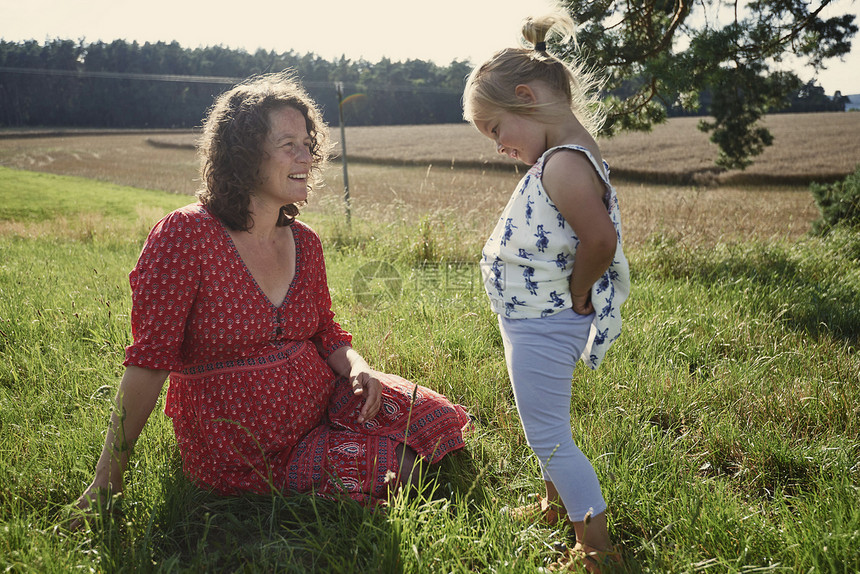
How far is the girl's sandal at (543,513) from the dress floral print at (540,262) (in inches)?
21.1

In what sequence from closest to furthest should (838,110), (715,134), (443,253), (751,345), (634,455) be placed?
(634,455), (751,345), (443,253), (715,134), (838,110)

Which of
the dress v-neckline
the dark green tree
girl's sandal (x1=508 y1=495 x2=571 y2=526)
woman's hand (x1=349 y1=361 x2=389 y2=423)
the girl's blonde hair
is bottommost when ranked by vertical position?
girl's sandal (x1=508 y1=495 x2=571 y2=526)

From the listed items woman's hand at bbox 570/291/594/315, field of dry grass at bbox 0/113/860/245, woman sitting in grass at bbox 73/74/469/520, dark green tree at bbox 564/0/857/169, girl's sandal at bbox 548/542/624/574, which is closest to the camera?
girl's sandal at bbox 548/542/624/574

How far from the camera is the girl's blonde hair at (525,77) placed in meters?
1.60

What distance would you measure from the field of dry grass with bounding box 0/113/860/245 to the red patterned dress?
12.3ft

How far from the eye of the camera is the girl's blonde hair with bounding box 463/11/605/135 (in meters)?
1.60

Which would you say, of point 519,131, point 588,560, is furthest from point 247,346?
point 588,560

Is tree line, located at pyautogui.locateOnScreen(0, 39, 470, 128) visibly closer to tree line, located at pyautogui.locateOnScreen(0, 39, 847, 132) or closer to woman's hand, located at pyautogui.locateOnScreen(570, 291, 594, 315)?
tree line, located at pyautogui.locateOnScreen(0, 39, 847, 132)

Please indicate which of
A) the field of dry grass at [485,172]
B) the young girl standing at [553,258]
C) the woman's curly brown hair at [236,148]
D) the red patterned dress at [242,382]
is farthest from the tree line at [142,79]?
the young girl standing at [553,258]

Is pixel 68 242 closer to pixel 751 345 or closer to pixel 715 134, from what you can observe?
→ pixel 751 345

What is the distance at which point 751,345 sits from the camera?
3.01 metres

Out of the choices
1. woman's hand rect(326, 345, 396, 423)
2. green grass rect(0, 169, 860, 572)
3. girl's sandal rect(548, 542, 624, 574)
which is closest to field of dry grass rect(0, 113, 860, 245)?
green grass rect(0, 169, 860, 572)

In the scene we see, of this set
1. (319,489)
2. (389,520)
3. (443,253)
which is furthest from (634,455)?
(443,253)

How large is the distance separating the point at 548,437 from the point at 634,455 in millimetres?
646
